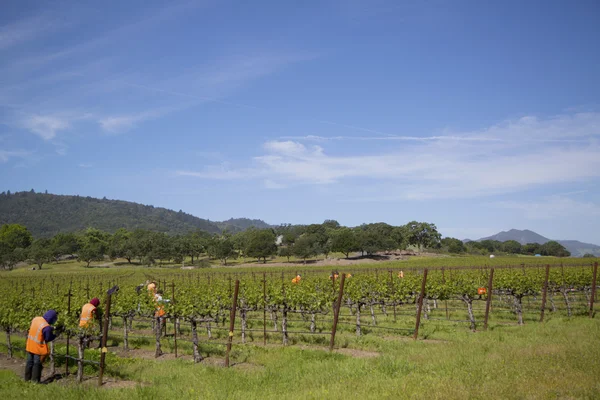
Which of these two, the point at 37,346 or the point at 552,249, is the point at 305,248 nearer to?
the point at 37,346

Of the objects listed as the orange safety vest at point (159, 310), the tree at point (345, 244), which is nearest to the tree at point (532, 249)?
the tree at point (345, 244)

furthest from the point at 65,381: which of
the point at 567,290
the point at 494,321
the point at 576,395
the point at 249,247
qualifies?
the point at 249,247

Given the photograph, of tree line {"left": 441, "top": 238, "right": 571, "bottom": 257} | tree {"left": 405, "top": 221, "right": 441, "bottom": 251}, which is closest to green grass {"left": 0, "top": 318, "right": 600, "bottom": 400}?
tree {"left": 405, "top": 221, "right": 441, "bottom": 251}

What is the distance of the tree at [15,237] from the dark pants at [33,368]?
13562cm

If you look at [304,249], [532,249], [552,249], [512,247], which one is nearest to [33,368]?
[304,249]

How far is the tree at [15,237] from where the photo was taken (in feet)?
414

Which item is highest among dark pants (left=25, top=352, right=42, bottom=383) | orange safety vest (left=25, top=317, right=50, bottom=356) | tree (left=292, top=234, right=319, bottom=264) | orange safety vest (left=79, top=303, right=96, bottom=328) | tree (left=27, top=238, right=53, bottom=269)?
orange safety vest (left=79, top=303, right=96, bottom=328)

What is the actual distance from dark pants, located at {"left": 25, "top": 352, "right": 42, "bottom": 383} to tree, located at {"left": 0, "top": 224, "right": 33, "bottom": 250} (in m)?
136

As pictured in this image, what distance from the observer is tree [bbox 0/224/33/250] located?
12612 centimetres

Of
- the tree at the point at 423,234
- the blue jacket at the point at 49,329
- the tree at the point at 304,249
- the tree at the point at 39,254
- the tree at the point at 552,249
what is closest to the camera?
the blue jacket at the point at 49,329

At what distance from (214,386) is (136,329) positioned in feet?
43.7

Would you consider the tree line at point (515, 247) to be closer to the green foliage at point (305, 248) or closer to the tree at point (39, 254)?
the green foliage at point (305, 248)

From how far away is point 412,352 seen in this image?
1118 centimetres

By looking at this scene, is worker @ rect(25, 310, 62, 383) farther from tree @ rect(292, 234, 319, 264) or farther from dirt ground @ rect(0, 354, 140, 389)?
tree @ rect(292, 234, 319, 264)
